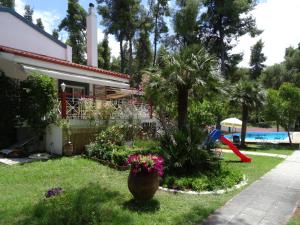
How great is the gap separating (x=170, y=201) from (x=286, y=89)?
2347 cm

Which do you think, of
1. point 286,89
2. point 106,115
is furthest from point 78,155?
point 286,89

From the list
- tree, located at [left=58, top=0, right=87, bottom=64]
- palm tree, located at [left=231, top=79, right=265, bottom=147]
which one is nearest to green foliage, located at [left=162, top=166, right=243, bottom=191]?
palm tree, located at [left=231, top=79, right=265, bottom=147]

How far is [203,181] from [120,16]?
2960cm

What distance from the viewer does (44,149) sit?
13.0m

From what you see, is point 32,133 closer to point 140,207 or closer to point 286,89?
point 140,207

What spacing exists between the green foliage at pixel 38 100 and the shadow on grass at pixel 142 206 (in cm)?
672

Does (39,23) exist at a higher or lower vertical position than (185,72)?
higher

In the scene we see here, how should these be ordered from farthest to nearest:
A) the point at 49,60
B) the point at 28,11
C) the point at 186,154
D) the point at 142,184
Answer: the point at 28,11 → the point at 49,60 → the point at 186,154 → the point at 142,184

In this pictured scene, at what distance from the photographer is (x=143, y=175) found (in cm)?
724

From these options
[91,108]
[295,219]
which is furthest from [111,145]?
[295,219]

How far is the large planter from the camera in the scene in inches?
284

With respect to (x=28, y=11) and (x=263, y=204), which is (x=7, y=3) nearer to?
(x=28, y=11)

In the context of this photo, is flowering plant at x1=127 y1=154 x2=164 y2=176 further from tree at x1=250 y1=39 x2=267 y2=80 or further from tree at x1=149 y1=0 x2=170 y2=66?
tree at x1=250 y1=39 x2=267 y2=80

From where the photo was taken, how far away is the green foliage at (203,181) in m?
9.17
